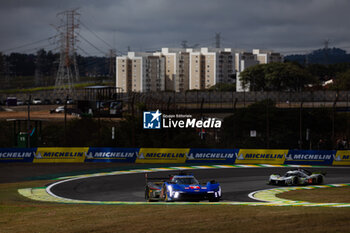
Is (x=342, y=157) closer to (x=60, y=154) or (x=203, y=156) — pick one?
(x=203, y=156)

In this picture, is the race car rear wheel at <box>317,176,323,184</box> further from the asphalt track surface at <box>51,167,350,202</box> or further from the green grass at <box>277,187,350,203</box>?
the green grass at <box>277,187,350,203</box>

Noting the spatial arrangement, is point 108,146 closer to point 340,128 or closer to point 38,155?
point 38,155

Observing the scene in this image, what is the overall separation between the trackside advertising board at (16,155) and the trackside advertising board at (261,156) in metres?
16.1

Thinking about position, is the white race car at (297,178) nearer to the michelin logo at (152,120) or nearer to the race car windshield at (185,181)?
the race car windshield at (185,181)

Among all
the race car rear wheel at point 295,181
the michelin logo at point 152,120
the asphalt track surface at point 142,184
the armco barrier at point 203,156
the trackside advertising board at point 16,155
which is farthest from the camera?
the michelin logo at point 152,120

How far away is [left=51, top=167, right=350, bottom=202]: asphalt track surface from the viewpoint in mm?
23500

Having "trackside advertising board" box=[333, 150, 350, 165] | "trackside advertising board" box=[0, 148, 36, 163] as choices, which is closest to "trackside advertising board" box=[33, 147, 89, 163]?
"trackside advertising board" box=[0, 148, 36, 163]

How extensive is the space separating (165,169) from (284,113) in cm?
1815

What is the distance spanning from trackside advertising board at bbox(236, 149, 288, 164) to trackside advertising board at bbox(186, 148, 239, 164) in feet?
1.82

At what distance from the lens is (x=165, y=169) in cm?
3666

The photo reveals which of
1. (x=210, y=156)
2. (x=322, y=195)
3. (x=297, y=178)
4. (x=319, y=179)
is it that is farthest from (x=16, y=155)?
(x=322, y=195)

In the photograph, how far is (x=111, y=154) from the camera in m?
40.1

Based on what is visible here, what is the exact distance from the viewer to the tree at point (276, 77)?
13300 centimetres

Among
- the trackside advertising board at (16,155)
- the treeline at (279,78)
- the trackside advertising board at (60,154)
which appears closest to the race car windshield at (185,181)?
the trackside advertising board at (60,154)
